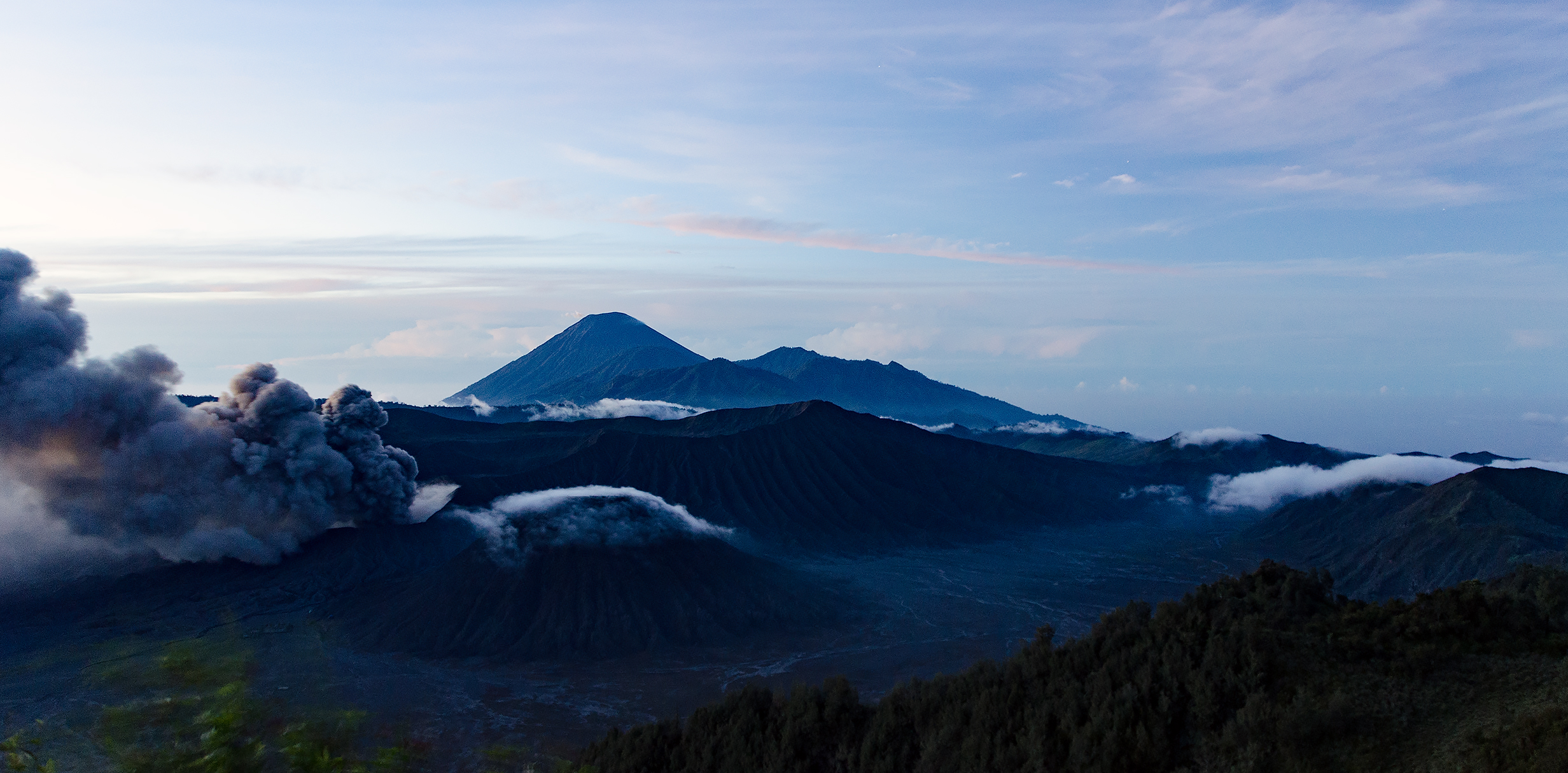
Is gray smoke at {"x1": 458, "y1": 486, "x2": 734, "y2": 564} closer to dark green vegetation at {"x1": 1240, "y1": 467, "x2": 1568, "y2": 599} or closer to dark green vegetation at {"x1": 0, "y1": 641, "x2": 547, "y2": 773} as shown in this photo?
dark green vegetation at {"x1": 0, "y1": 641, "x2": 547, "y2": 773}

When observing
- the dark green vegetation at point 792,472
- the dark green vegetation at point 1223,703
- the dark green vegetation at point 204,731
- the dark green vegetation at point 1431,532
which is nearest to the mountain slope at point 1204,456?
the dark green vegetation at point 792,472

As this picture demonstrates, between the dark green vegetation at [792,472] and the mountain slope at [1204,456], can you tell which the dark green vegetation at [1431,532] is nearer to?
the dark green vegetation at [792,472]

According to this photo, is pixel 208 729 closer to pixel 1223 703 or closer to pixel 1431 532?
pixel 1223 703

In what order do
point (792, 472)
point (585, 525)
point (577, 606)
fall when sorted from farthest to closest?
point (792, 472)
point (585, 525)
point (577, 606)

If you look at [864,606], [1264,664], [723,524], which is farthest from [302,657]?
[1264,664]

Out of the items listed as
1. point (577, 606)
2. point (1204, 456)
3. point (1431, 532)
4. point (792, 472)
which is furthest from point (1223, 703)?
point (1204, 456)

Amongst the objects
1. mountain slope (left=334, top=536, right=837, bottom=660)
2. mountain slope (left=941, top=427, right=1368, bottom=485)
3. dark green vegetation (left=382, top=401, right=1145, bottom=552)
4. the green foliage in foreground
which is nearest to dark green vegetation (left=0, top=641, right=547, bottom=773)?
the green foliage in foreground

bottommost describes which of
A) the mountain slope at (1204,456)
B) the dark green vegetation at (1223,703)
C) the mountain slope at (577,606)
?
the mountain slope at (577,606)
